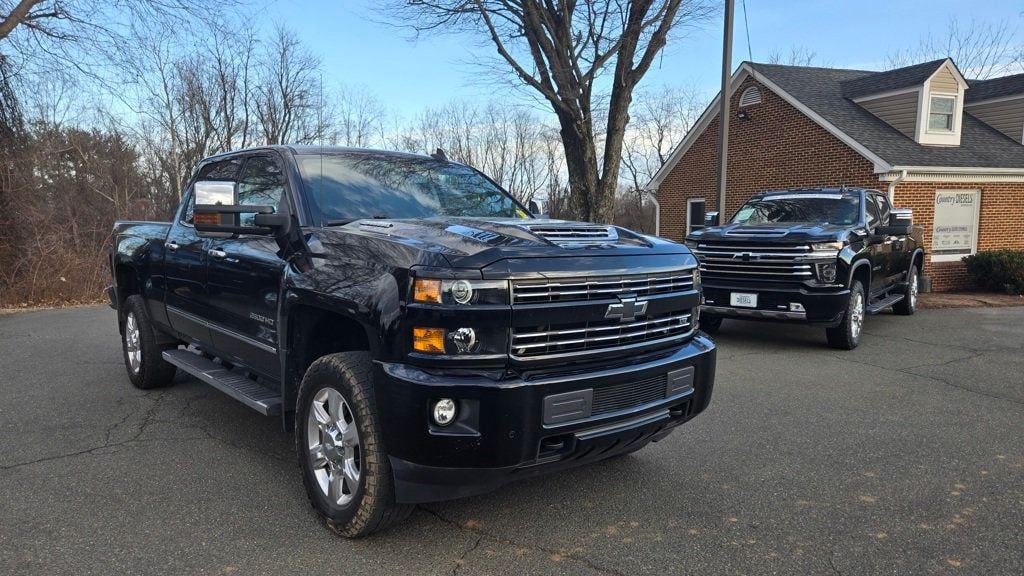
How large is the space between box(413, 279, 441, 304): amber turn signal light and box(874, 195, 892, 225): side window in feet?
28.7

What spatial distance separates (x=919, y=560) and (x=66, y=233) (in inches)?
605

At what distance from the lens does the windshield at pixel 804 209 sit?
8.73m

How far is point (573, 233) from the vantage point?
3223 millimetres

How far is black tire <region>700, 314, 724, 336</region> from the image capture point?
28.6 feet

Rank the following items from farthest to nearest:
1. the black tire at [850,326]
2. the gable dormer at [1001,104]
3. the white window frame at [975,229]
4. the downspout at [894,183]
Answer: the gable dormer at [1001,104] < the white window frame at [975,229] < the downspout at [894,183] < the black tire at [850,326]

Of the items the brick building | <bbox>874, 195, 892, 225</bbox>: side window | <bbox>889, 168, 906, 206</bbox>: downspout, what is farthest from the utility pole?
<bbox>889, 168, 906, 206</bbox>: downspout

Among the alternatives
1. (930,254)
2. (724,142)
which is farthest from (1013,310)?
(724,142)

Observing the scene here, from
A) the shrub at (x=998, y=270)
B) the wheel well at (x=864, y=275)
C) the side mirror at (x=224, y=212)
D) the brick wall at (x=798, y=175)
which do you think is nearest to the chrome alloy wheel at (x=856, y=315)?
the wheel well at (x=864, y=275)

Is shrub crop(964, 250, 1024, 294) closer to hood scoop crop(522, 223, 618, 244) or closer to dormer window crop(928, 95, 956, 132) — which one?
dormer window crop(928, 95, 956, 132)

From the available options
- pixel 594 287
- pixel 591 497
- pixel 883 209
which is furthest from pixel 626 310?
pixel 883 209

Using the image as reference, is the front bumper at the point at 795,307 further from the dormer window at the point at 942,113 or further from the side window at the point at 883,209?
the dormer window at the point at 942,113

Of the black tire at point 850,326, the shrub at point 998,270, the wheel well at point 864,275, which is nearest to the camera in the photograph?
the black tire at point 850,326

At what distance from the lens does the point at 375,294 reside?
2795 millimetres

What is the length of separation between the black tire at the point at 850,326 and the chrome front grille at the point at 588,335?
5.26 metres
